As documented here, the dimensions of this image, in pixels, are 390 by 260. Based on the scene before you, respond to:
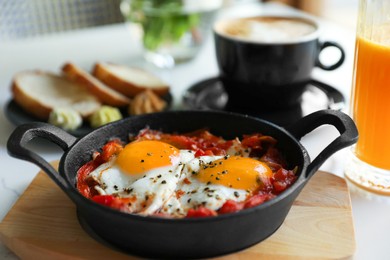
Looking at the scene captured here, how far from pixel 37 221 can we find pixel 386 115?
93 cm

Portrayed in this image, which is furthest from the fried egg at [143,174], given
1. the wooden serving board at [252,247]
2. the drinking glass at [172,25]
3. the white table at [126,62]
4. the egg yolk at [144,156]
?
the drinking glass at [172,25]

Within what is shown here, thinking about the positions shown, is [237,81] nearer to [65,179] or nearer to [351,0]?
[65,179]

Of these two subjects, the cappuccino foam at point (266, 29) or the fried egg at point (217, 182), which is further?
the cappuccino foam at point (266, 29)

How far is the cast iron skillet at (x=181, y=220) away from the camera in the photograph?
41.5 inches

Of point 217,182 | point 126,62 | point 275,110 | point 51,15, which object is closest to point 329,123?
point 217,182

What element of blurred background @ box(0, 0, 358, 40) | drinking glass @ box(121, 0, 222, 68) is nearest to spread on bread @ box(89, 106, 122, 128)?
drinking glass @ box(121, 0, 222, 68)

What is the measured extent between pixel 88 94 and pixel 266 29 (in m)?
0.70

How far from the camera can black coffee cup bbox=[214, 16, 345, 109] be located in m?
1.79

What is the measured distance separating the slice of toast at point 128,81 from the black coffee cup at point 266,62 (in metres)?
0.27

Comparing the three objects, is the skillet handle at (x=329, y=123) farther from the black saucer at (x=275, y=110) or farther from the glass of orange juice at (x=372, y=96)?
the black saucer at (x=275, y=110)

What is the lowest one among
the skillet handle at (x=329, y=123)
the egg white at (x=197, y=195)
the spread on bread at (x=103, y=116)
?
the spread on bread at (x=103, y=116)

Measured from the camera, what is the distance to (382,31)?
141 cm

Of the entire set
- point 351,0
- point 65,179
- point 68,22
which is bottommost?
point 351,0

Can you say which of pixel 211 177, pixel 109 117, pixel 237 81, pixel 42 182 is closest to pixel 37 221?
pixel 42 182
